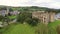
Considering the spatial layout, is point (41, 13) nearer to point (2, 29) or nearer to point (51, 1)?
point (51, 1)

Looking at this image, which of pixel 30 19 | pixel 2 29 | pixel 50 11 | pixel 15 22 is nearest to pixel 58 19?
pixel 50 11

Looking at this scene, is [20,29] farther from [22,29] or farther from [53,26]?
[53,26]

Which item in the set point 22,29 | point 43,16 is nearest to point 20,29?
point 22,29

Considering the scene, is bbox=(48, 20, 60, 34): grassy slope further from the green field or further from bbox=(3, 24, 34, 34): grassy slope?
bbox=(3, 24, 34, 34): grassy slope

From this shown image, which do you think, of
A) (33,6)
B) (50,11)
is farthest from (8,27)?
(50,11)

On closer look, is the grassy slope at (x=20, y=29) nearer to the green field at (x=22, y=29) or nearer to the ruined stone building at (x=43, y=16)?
the green field at (x=22, y=29)

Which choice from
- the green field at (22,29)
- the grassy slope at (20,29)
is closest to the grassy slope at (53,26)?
the green field at (22,29)

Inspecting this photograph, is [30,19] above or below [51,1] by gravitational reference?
below

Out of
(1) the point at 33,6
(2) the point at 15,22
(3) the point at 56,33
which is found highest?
(1) the point at 33,6
